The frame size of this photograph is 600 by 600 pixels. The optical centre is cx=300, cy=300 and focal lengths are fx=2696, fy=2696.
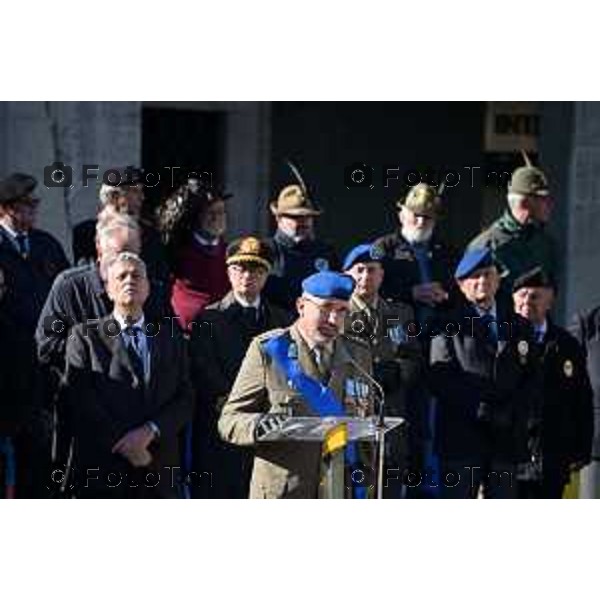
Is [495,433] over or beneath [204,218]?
beneath

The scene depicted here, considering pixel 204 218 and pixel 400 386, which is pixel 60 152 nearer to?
pixel 204 218

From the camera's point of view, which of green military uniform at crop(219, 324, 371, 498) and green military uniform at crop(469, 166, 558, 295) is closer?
green military uniform at crop(219, 324, 371, 498)

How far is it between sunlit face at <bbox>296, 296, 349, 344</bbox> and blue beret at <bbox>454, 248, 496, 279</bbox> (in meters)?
0.57

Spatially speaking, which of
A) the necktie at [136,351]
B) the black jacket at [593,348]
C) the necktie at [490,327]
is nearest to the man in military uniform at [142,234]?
the necktie at [136,351]

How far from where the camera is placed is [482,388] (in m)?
9.74

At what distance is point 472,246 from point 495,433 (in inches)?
26.9

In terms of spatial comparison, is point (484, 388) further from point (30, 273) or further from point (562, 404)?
point (30, 273)

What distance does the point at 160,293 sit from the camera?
947 centimetres

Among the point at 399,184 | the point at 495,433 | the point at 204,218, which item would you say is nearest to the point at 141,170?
the point at 204,218

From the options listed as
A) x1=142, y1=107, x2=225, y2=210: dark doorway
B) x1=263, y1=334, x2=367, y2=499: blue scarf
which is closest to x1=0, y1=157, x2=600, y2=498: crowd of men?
x1=263, y1=334, x2=367, y2=499: blue scarf

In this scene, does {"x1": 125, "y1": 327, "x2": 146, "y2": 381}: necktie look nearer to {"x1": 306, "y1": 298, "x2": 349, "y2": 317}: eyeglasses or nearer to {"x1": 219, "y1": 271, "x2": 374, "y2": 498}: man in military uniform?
{"x1": 219, "y1": 271, "x2": 374, "y2": 498}: man in military uniform

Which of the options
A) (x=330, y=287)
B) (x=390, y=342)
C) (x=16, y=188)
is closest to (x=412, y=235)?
(x=390, y=342)

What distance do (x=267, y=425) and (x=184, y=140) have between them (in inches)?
68.6

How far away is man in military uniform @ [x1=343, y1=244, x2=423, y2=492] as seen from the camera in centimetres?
952
